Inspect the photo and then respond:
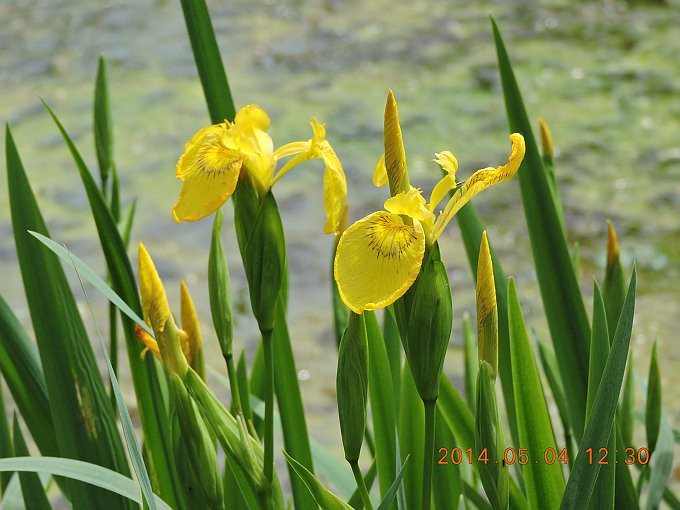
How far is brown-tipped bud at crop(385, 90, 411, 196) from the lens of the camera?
1.60 ft

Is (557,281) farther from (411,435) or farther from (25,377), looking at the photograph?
(25,377)

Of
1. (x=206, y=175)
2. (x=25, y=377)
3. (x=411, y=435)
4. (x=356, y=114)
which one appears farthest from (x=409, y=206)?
(x=356, y=114)

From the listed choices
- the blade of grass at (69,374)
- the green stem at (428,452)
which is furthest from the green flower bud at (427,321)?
the blade of grass at (69,374)

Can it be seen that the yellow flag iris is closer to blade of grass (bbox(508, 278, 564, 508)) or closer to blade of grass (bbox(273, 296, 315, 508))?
blade of grass (bbox(273, 296, 315, 508))

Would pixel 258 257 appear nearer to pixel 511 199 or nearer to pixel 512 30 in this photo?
pixel 511 199

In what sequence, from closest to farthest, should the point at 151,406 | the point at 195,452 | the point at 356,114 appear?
the point at 195,452 < the point at 151,406 < the point at 356,114

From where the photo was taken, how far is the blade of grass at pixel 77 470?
1.72 ft

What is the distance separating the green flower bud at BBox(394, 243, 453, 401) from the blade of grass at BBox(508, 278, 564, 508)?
0.13m

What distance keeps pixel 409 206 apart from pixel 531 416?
0.69 feet

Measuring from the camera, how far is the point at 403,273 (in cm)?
46

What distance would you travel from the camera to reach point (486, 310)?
51 centimetres

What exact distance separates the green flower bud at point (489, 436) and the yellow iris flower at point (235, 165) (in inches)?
4.5

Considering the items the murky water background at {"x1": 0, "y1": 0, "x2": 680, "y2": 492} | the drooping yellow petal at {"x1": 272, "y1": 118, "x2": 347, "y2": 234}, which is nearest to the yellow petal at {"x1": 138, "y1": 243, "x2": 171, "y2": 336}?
the drooping yellow petal at {"x1": 272, "y1": 118, "x2": 347, "y2": 234}

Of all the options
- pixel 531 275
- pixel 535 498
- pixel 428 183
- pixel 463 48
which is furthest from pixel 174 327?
pixel 463 48
